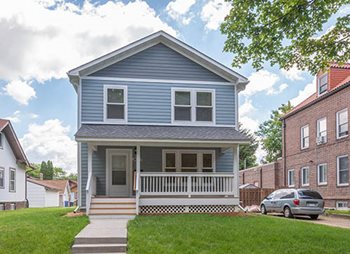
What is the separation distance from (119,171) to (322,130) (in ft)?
41.7

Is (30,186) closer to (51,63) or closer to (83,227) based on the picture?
(51,63)

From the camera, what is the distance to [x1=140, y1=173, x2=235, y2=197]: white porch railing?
50.4 feet

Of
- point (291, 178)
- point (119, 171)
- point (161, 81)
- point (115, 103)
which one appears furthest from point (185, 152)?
point (291, 178)

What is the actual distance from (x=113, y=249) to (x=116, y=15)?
8983mm

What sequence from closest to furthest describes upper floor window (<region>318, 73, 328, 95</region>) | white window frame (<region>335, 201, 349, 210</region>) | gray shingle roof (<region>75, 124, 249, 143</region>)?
gray shingle roof (<region>75, 124, 249, 143</region>), white window frame (<region>335, 201, 349, 210</region>), upper floor window (<region>318, 73, 328, 95</region>)

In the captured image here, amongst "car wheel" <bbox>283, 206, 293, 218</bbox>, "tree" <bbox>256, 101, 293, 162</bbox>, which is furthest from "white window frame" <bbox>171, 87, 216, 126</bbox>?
"tree" <bbox>256, 101, 293, 162</bbox>

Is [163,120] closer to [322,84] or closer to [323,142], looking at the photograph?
[323,142]

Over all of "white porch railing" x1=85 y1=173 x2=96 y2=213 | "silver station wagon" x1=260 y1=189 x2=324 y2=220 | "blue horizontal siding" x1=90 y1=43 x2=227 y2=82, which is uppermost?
"blue horizontal siding" x1=90 y1=43 x2=227 y2=82

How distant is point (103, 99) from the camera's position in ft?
55.0

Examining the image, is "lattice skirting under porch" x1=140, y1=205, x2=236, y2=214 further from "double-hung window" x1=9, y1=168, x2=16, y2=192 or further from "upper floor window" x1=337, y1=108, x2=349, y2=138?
"double-hung window" x1=9, y1=168, x2=16, y2=192

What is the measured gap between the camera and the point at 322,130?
77.5 feet

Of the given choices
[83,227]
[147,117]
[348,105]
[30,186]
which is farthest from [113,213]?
[30,186]

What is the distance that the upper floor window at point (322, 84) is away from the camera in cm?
2356

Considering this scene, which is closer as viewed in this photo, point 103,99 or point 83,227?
point 83,227
